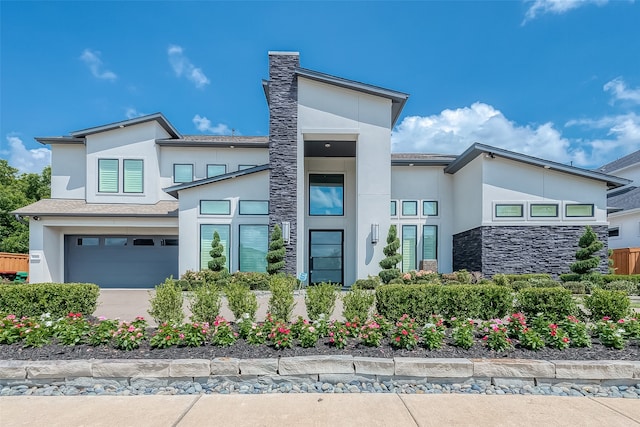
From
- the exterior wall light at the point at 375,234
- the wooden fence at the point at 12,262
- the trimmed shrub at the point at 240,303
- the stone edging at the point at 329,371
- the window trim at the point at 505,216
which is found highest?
the window trim at the point at 505,216

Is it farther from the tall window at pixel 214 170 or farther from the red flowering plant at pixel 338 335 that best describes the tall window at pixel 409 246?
the red flowering plant at pixel 338 335

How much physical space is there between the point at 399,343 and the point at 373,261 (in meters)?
8.60

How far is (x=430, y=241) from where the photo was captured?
15086 mm

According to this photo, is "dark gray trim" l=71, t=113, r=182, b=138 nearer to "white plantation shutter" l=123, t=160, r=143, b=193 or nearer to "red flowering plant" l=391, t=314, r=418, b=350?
"white plantation shutter" l=123, t=160, r=143, b=193

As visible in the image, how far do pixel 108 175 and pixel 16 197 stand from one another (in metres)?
16.5

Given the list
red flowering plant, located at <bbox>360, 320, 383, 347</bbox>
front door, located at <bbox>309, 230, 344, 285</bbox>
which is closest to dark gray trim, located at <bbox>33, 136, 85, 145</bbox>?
front door, located at <bbox>309, 230, 344, 285</bbox>

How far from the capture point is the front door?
15.5 metres

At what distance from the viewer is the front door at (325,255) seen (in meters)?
15.5

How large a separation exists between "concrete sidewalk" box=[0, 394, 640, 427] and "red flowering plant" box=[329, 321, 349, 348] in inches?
35.3

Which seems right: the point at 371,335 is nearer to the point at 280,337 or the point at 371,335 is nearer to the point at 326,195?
the point at 280,337

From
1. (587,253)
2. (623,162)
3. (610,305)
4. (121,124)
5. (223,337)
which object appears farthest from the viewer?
(623,162)

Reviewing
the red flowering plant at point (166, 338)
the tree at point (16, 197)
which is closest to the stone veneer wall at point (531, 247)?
the red flowering plant at point (166, 338)

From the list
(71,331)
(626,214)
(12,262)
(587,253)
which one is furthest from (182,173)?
(626,214)

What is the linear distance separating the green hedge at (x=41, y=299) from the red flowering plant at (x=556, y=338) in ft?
25.6
